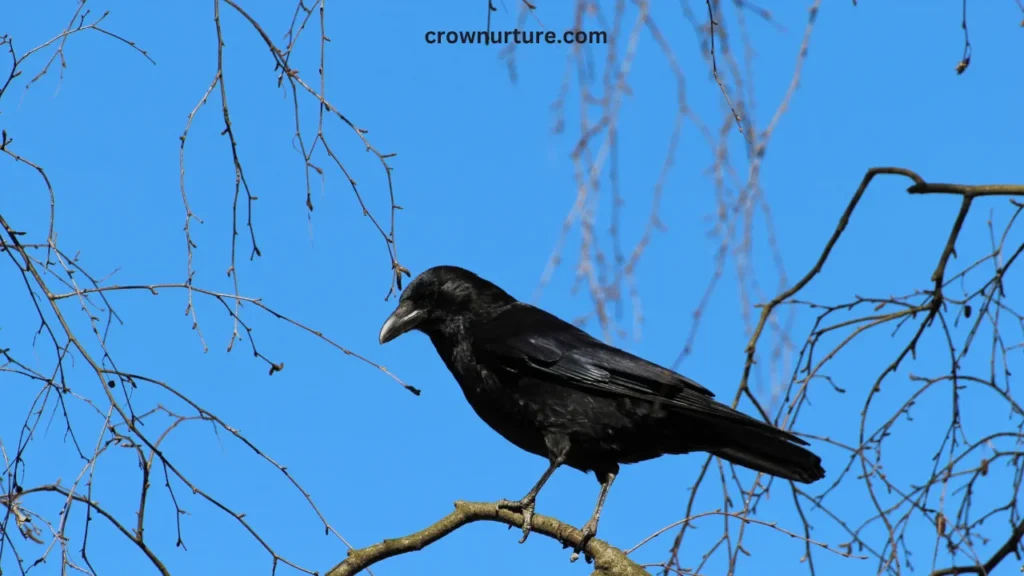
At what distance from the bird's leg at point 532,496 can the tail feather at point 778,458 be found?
716 millimetres

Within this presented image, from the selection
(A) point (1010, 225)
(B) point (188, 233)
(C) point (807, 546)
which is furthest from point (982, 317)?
(B) point (188, 233)

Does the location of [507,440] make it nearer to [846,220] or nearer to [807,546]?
[807,546]

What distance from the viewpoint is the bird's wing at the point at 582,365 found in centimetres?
435

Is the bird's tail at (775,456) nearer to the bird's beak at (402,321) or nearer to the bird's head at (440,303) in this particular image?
the bird's head at (440,303)

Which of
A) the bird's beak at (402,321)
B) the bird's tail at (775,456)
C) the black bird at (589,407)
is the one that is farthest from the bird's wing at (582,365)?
the bird's beak at (402,321)

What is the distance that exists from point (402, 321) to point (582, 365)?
1.07 metres

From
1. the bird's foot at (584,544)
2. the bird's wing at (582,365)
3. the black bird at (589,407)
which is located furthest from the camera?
the bird's wing at (582,365)

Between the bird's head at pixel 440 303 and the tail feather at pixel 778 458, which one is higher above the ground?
the bird's head at pixel 440 303

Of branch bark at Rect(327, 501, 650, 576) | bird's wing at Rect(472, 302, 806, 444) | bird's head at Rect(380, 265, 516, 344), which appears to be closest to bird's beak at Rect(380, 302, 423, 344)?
bird's head at Rect(380, 265, 516, 344)

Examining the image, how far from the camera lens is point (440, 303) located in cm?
517

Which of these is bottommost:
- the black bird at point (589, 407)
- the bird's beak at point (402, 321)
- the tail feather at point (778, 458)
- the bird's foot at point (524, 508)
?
the bird's foot at point (524, 508)

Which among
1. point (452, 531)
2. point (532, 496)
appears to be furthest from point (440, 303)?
point (452, 531)

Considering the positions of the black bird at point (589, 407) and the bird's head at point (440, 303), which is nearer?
the black bird at point (589, 407)

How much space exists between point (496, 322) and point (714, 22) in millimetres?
2324
